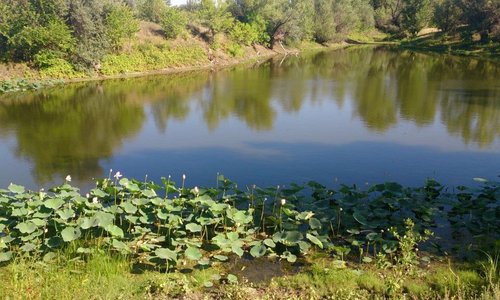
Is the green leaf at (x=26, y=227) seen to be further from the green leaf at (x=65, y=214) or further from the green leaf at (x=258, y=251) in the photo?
the green leaf at (x=258, y=251)

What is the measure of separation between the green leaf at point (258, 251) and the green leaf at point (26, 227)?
3.41 metres

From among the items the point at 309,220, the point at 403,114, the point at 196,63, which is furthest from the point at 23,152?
the point at 196,63

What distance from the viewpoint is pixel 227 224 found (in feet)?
26.0

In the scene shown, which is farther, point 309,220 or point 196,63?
point 196,63

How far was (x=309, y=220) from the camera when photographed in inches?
300

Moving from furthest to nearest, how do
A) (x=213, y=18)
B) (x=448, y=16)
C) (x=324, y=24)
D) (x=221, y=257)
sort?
(x=324, y=24) → (x=448, y=16) → (x=213, y=18) → (x=221, y=257)

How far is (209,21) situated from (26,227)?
131 feet

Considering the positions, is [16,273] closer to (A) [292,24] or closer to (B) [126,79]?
(B) [126,79]

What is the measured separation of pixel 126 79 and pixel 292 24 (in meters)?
27.7

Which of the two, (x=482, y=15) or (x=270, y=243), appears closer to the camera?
(x=270, y=243)

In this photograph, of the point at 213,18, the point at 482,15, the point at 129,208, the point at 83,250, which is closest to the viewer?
the point at 83,250

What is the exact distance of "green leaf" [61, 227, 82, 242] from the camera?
21.6 ft

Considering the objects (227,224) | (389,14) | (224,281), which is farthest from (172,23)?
(389,14)

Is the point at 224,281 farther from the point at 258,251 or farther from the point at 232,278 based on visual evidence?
the point at 258,251
